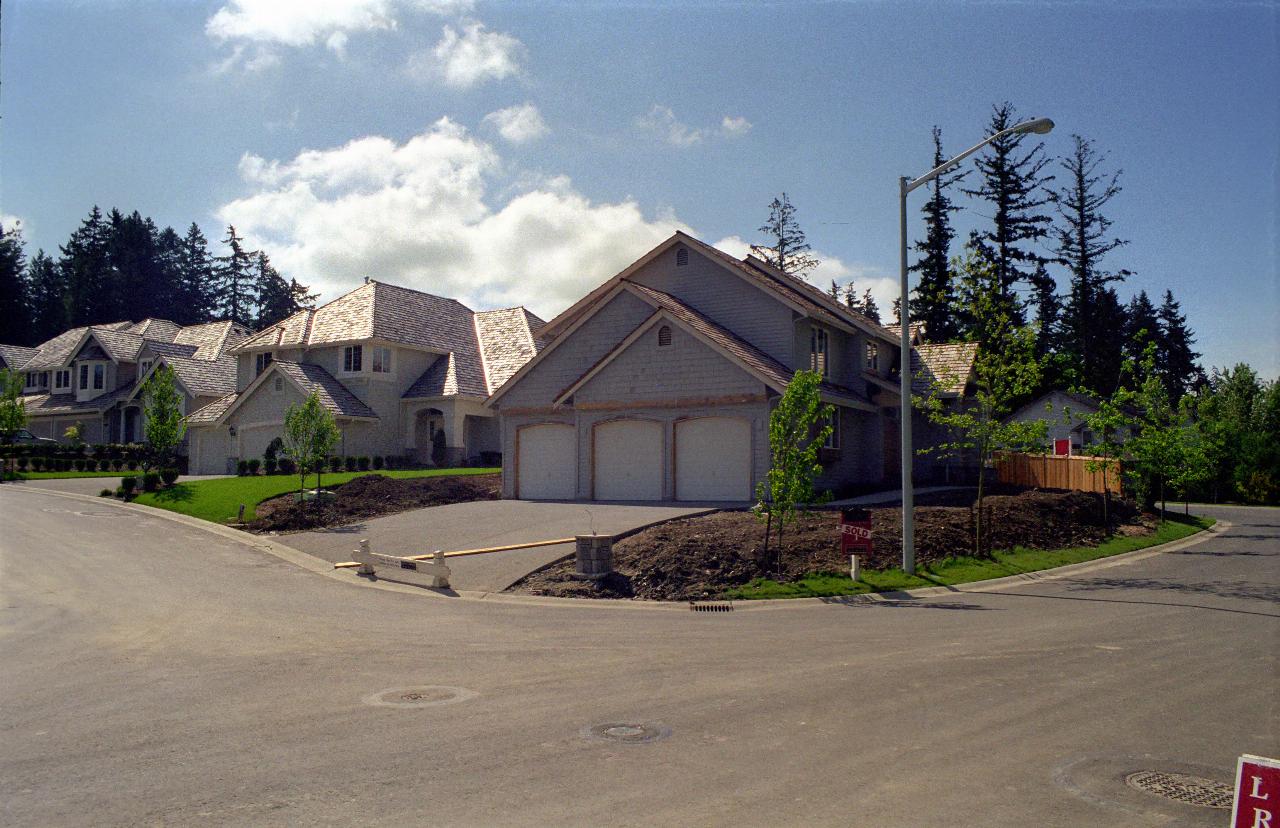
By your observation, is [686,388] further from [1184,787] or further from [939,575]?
[1184,787]

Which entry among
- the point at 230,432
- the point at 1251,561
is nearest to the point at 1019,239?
the point at 1251,561

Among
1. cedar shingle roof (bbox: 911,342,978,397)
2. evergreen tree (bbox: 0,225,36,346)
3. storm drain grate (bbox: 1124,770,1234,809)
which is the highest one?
evergreen tree (bbox: 0,225,36,346)

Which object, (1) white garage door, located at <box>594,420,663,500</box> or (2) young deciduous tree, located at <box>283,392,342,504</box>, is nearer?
(2) young deciduous tree, located at <box>283,392,342,504</box>

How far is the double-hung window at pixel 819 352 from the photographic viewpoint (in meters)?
30.5

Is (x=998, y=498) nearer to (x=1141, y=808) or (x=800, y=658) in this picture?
(x=800, y=658)

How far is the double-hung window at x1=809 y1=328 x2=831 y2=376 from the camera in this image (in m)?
30.5

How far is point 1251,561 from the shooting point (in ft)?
69.2

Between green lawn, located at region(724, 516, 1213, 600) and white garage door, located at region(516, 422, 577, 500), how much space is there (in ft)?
46.3

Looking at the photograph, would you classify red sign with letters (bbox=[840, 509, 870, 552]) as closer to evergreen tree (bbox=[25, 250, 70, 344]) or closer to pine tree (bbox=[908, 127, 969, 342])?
pine tree (bbox=[908, 127, 969, 342])

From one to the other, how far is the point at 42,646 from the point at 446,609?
221 inches

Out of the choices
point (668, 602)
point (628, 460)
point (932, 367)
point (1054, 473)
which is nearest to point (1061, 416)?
point (932, 367)

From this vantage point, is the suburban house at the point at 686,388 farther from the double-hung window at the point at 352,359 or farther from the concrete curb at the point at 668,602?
the double-hung window at the point at 352,359

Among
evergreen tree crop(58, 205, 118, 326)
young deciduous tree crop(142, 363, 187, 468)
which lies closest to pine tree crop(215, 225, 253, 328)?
evergreen tree crop(58, 205, 118, 326)

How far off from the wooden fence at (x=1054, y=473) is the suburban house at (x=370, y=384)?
68.2ft
